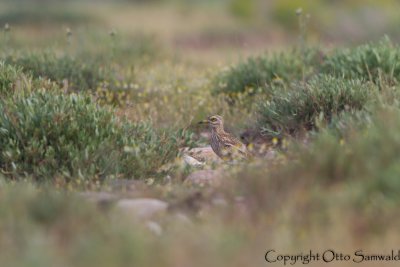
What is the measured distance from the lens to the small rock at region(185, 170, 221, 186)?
7.87 m

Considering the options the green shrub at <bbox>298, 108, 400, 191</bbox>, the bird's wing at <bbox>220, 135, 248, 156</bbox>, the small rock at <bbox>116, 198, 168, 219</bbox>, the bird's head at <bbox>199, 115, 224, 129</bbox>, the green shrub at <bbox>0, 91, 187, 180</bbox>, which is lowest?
the bird's wing at <bbox>220, 135, 248, 156</bbox>

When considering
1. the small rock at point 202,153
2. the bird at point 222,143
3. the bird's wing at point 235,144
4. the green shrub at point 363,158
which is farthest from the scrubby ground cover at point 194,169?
the bird's wing at point 235,144

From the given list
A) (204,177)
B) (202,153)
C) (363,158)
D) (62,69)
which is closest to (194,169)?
(204,177)

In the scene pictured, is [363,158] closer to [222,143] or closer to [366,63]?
[222,143]

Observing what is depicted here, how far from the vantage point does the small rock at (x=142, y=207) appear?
22.6ft

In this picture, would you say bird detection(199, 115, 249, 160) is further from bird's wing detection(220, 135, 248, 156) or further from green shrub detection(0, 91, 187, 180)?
green shrub detection(0, 91, 187, 180)

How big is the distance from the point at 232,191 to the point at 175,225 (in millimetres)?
838

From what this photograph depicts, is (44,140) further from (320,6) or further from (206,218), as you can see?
(320,6)

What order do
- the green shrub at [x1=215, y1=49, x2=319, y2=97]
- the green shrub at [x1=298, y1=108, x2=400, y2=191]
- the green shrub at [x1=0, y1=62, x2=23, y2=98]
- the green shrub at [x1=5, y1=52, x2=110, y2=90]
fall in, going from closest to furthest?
the green shrub at [x1=298, y1=108, x2=400, y2=191] → the green shrub at [x1=0, y1=62, x2=23, y2=98] → the green shrub at [x1=5, y1=52, x2=110, y2=90] → the green shrub at [x1=215, y1=49, x2=319, y2=97]

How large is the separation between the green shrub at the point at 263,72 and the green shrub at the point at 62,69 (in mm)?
1871

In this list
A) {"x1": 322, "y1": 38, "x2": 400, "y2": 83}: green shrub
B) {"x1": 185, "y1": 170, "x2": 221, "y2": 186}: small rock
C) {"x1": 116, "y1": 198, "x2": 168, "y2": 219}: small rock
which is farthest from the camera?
{"x1": 322, "y1": 38, "x2": 400, "y2": 83}: green shrub

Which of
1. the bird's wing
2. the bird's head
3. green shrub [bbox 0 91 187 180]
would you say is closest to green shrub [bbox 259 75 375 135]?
the bird's wing

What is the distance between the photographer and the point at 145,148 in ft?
30.0

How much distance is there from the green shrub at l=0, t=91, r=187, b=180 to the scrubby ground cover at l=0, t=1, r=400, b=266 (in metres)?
0.02
